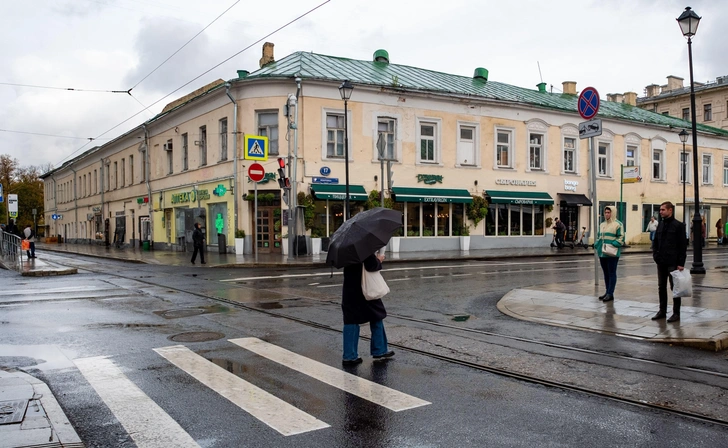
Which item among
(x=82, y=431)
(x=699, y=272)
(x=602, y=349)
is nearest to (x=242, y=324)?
(x=82, y=431)

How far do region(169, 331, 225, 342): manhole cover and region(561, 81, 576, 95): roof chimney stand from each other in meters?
37.1

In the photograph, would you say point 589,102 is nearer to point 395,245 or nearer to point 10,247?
point 395,245

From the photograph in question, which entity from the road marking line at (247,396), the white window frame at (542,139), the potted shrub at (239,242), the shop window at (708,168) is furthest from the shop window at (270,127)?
the shop window at (708,168)

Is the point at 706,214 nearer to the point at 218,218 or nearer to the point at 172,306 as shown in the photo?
the point at 218,218

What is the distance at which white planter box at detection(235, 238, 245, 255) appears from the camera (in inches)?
1019

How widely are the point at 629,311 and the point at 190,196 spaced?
2562 cm

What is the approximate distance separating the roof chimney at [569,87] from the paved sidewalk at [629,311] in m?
29.3

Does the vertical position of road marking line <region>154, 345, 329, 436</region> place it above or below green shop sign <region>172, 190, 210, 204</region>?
below

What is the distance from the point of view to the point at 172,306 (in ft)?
35.6

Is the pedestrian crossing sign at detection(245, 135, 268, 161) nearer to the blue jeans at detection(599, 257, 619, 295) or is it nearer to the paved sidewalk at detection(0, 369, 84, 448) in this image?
the blue jeans at detection(599, 257, 619, 295)

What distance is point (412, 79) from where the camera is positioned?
3006 centimetres

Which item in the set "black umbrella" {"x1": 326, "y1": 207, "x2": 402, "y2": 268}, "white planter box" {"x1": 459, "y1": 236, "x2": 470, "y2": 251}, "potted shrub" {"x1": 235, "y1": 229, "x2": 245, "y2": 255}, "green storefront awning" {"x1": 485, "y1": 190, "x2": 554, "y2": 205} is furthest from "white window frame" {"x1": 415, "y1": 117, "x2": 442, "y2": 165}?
"black umbrella" {"x1": 326, "y1": 207, "x2": 402, "y2": 268}

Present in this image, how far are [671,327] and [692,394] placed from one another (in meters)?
3.11

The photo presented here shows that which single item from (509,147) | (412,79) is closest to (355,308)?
(412,79)
